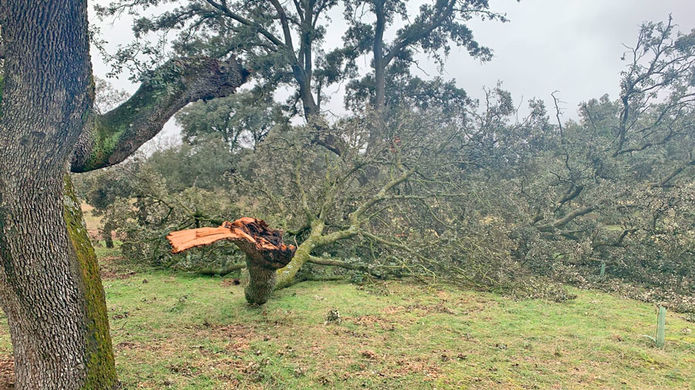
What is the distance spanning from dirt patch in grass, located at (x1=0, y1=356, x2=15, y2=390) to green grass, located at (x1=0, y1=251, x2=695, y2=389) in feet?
1.00

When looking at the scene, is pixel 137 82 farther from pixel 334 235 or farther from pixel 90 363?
pixel 334 235

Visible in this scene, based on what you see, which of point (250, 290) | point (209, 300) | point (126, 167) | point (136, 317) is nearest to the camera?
point (136, 317)

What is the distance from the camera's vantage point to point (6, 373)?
3.04m

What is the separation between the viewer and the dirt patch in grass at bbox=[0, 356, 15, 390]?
9.28ft

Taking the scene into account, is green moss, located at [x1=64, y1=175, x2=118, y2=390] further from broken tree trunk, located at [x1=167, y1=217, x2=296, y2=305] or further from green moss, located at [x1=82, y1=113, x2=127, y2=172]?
broken tree trunk, located at [x1=167, y1=217, x2=296, y2=305]

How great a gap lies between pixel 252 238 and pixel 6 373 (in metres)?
Answer: 2.12

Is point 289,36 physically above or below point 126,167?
above

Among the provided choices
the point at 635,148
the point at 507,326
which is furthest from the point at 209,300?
the point at 635,148

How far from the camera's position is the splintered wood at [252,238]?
3.70 metres

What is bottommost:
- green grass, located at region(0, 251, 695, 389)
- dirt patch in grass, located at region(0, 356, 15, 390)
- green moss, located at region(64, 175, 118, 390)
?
dirt patch in grass, located at region(0, 356, 15, 390)

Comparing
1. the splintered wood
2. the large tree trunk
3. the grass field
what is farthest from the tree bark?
the splintered wood

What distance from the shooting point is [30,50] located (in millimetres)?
2363

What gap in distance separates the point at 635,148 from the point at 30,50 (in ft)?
39.1

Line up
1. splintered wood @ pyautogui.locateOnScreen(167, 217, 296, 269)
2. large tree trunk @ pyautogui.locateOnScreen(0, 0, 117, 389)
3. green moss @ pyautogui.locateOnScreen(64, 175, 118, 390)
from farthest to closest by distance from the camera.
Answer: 1. splintered wood @ pyautogui.locateOnScreen(167, 217, 296, 269)
2. green moss @ pyautogui.locateOnScreen(64, 175, 118, 390)
3. large tree trunk @ pyautogui.locateOnScreen(0, 0, 117, 389)
